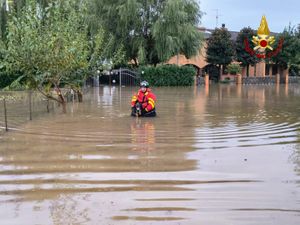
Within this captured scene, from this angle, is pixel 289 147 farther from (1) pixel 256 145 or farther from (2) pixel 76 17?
(2) pixel 76 17

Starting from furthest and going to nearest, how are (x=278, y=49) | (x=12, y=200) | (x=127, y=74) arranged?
(x=278, y=49) < (x=127, y=74) < (x=12, y=200)

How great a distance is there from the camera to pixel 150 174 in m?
6.16

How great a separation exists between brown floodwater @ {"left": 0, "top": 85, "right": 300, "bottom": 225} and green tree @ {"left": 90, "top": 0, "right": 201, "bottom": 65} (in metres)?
23.3

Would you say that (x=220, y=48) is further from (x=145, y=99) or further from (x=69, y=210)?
(x=69, y=210)

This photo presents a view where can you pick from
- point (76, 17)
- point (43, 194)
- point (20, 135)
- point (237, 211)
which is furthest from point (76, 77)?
point (237, 211)

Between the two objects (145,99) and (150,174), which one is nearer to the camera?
(150,174)

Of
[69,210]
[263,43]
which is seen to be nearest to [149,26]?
[263,43]

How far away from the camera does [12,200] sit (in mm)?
5020

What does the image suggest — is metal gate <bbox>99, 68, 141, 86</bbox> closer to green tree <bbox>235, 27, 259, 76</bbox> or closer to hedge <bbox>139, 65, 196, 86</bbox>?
hedge <bbox>139, 65, 196, 86</bbox>

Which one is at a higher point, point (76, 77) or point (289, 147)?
point (76, 77)

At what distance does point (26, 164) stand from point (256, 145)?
4.13 m

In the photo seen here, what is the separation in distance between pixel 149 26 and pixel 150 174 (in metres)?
29.6

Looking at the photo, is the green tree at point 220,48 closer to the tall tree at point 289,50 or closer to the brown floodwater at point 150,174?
the tall tree at point 289,50

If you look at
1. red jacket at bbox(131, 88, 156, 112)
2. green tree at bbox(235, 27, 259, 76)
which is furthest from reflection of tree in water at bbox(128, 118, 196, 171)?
green tree at bbox(235, 27, 259, 76)
